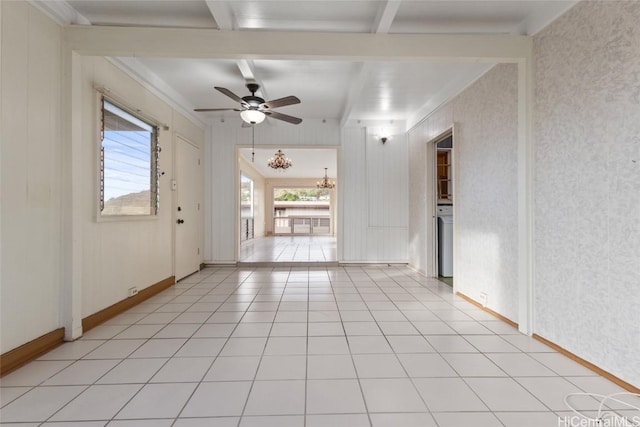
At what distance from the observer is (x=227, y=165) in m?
5.55

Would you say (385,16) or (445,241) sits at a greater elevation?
(385,16)

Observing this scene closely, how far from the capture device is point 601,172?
1.89m

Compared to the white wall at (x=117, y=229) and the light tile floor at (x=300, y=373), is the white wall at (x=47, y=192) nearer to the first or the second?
the white wall at (x=117, y=229)

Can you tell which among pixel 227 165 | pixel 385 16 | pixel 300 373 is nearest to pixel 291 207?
pixel 227 165

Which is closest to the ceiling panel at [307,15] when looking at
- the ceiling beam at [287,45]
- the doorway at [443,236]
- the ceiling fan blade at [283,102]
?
the ceiling beam at [287,45]

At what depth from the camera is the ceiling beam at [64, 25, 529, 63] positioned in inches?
96.8

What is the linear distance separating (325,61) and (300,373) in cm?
308

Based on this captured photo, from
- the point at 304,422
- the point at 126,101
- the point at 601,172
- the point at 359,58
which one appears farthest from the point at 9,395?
the point at 601,172

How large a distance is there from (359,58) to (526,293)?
8.17 feet

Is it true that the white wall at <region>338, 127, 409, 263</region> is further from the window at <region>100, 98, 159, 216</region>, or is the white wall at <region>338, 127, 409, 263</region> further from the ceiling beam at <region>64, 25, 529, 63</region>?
the window at <region>100, 98, 159, 216</region>

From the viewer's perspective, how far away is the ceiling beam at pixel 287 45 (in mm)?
2459

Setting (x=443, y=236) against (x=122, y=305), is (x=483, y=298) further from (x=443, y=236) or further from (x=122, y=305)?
(x=122, y=305)

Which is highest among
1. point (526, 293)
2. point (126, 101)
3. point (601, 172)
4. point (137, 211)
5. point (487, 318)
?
point (126, 101)

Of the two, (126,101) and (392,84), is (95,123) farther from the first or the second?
(392,84)
